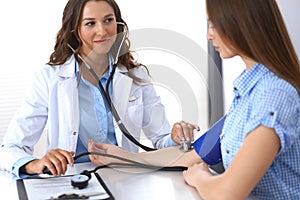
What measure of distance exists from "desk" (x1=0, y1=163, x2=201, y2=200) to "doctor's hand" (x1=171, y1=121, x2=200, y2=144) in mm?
150

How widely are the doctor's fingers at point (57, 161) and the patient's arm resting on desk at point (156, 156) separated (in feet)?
0.51

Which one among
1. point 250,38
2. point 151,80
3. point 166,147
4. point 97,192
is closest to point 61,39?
point 151,80

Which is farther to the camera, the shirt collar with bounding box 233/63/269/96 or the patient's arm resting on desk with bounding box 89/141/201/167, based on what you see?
the patient's arm resting on desk with bounding box 89/141/201/167

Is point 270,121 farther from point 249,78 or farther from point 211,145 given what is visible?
point 211,145

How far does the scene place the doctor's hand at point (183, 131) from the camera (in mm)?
1696

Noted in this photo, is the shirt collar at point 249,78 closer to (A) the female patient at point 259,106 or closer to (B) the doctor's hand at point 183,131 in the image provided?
(A) the female patient at point 259,106

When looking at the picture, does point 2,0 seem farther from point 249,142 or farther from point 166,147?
point 249,142

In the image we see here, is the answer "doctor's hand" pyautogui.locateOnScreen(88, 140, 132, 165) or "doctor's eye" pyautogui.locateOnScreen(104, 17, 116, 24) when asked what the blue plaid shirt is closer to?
"doctor's hand" pyautogui.locateOnScreen(88, 140, 132, 165)

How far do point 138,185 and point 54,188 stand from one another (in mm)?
246

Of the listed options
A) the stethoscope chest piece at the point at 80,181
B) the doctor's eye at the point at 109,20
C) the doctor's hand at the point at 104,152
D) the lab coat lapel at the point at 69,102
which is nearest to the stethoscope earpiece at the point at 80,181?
the stethoscope chest piece at the point at 80,181

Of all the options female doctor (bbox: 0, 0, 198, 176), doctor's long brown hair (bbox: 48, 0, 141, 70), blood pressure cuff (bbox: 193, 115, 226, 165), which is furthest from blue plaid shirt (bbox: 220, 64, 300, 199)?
doctor's long brown hair (bbox: 48, 0, 141, 70)

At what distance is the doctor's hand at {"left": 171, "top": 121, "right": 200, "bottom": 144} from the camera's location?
1696 mm

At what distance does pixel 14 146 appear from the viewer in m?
1.79

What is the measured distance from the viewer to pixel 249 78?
1.33 m
